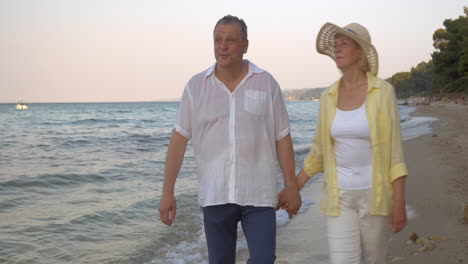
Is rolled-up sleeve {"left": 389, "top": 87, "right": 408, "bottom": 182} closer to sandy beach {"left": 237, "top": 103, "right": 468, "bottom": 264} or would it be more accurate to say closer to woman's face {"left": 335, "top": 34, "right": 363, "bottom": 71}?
woman's face {"left": 335, "top": 34, "right": 363, "bottom": 71}

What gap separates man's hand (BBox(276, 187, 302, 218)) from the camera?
329 cm

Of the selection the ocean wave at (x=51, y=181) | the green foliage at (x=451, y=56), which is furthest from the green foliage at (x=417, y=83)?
the ocean wave at (x=51, y=181)

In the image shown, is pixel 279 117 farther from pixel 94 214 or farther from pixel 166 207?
pixel 94 214

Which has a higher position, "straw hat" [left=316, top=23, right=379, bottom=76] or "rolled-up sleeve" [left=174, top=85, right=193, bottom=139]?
"straw hat" [left=316, top=23, right=379, bottom=76]

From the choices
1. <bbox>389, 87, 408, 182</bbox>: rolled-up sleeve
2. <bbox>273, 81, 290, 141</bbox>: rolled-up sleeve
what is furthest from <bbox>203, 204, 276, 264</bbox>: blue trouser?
<bbox>389, 87, 408, 182</bbox>: rolled-up sleeve

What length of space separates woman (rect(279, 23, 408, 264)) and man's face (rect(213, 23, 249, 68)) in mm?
718

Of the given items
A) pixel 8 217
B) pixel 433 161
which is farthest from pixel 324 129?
Result: pixel 433 161

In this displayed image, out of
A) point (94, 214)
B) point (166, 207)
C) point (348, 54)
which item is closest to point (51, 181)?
point (94, 214)

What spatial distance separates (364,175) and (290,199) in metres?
0.53

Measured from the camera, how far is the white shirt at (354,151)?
9.91 ft

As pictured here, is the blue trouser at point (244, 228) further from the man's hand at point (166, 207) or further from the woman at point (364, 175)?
the woman at point (364, 175)

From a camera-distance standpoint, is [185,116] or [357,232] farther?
[185,116]

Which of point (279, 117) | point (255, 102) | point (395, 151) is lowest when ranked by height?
point (395, 151)

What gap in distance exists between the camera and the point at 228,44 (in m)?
3.13
